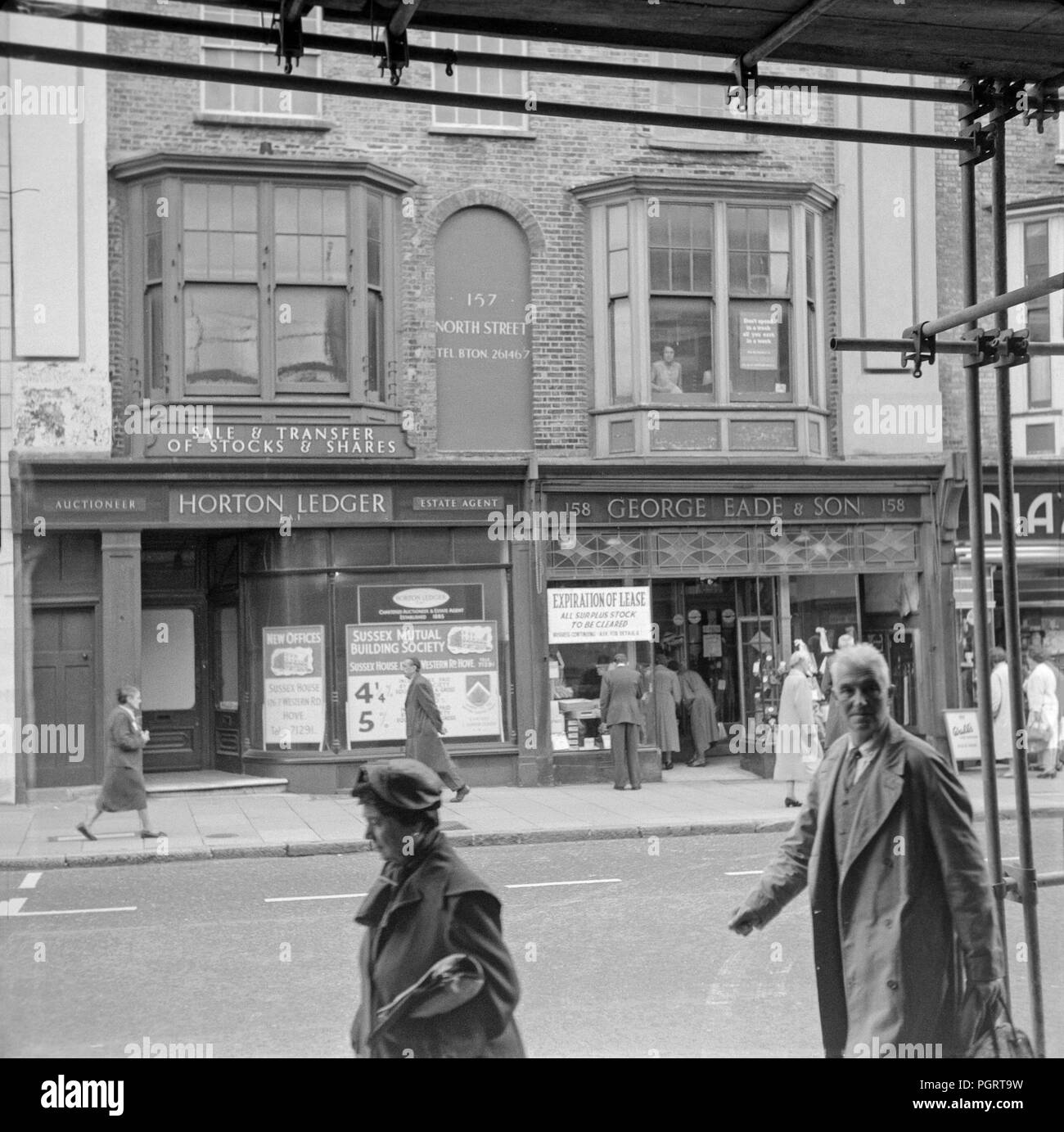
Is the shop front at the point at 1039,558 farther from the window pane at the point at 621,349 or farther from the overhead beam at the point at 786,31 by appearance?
the window pane at the point at 621,349

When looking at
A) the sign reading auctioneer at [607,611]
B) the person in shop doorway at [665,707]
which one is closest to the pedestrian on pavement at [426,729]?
the person in shop doorway at [665,707]

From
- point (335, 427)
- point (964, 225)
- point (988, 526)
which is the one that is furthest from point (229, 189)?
point (964, 225)

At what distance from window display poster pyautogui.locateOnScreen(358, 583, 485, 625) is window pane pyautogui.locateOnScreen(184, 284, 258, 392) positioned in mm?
3937

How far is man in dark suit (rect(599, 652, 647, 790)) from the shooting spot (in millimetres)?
7121

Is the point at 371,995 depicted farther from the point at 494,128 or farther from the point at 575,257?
the point at 575,257

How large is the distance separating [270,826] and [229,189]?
17.3 feet

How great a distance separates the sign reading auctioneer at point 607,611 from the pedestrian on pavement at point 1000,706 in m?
5.50

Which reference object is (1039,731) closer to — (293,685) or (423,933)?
(423,933)

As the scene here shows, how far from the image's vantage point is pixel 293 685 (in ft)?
19.9

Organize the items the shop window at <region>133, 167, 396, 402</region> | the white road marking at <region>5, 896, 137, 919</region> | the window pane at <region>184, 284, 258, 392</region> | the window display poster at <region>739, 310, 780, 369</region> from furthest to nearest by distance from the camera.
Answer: the window pane at <region>184, 284, 258, 392</region> < the shop window at <region>133, 167, 396, 402</region> < the window display poster at <region>739, 310, 780, 369</region> < the white road marking at <region>5, 896, 137, 919</region>

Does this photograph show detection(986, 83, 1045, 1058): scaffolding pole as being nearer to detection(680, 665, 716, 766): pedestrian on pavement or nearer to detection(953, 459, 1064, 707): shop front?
detection(953, 459, 1064, 707): shop front

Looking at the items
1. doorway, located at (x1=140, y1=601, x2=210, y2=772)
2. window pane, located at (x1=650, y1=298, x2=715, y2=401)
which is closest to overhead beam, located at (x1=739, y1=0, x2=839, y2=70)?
doorway, located at (x1=140, y1=601, x2=210, y2=772)

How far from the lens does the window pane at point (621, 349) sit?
36.6 feet

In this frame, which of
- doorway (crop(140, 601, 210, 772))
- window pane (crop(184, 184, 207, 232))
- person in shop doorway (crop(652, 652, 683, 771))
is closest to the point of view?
doorway (crop(140, 601, 210, 772))
